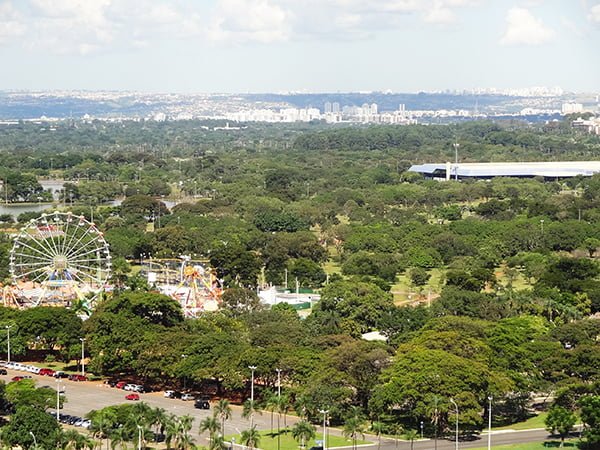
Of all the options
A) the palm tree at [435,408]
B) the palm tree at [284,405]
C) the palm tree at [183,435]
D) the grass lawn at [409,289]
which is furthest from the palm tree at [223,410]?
the grass lawn at [409,289]

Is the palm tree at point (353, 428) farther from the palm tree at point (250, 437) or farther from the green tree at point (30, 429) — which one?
the green tree at point (30, 429)

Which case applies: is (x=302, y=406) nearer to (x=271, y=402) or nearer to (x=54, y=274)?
(x=271, y=402)

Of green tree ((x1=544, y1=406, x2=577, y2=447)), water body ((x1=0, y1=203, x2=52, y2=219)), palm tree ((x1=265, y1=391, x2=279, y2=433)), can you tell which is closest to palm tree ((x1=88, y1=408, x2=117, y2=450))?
palm tree ((x1=265, y1=391, x2=279, y2=433))

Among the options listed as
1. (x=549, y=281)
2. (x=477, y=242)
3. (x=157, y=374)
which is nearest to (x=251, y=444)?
(x=157, y=374)

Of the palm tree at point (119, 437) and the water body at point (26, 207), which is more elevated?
the palm tree at point (119, 437)

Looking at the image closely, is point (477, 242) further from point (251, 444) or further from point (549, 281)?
point (251, 444)

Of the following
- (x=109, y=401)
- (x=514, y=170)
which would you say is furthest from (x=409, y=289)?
(x=514, y=170)
